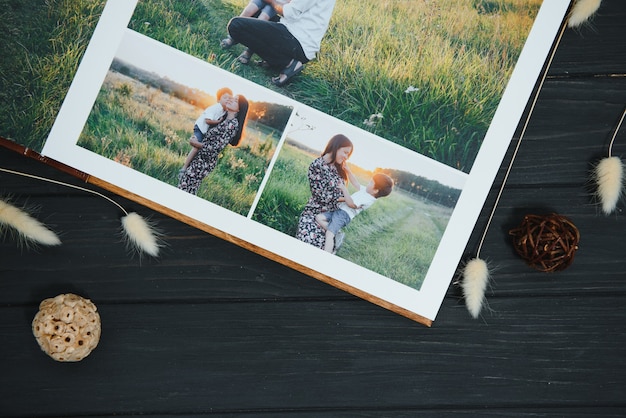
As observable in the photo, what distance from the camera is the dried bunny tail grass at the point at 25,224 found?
0.63 m

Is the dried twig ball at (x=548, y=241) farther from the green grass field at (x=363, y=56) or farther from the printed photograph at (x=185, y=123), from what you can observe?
the printed photograph at (x=185, y=123)

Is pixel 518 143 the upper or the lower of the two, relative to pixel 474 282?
upper

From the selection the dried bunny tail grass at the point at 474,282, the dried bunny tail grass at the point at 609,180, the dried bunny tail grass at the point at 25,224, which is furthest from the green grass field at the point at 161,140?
the dried bunny tail grass at the point at 609,180

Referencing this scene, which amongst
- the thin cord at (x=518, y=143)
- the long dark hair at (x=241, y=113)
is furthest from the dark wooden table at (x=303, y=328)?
the long dark hair at (x=241, y=113)

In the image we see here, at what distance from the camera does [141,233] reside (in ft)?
2.09

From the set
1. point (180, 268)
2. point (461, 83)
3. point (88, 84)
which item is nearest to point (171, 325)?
point (180, 268)

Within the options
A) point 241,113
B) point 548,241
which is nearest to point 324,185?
point 241,113

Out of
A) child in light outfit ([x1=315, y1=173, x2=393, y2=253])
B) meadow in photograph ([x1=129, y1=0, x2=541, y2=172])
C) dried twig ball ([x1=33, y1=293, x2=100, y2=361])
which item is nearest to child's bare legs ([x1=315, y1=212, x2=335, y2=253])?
child in light outfit ([x1=315, y1=173, x2=393, y2=253])

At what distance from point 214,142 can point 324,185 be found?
129 millimetres

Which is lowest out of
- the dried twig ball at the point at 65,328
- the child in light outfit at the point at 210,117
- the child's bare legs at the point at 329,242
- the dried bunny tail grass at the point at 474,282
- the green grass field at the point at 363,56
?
the dried twig ball at the point at 65,328

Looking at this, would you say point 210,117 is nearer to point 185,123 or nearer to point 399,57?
point 185,123

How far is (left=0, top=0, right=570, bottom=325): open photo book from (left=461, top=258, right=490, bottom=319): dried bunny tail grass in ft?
0.06

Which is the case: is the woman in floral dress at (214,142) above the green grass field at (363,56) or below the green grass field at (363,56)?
below

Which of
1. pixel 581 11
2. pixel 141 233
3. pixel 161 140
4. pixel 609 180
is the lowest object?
pixel 141 233
